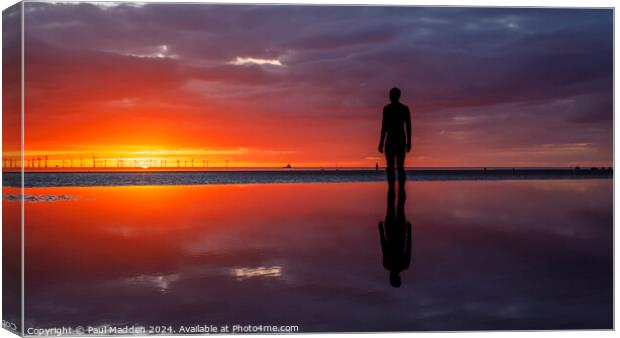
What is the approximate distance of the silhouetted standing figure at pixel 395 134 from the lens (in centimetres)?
860

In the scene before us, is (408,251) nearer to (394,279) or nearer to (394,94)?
(394,279)

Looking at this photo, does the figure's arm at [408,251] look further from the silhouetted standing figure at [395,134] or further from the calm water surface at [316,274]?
the silhouetted standing figure at [395,134]

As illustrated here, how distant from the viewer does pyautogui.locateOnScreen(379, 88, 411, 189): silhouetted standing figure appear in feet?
28.2

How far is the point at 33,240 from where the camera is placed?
6.76 m

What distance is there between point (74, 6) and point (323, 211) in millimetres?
5359

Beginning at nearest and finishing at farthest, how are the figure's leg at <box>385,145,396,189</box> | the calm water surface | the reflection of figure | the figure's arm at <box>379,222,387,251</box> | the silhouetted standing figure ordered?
the calm water surface, the reflection of figure, the figure's arm at <box>379,222,387,251</box>, the silhouetted standing figure, the figure's leg at <box>385,145,396,189</box>

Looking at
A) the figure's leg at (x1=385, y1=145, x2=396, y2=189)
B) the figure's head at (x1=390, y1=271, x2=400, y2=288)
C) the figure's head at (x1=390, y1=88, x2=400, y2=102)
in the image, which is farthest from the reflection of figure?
the figure's head at (x1=390, y1=88, x2=400, y2=102)

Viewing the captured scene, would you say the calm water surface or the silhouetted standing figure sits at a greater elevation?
the silhouetted standing figure

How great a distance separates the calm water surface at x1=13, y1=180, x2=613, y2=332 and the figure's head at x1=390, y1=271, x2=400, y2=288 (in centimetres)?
6

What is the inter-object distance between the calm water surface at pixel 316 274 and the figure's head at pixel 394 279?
56mm

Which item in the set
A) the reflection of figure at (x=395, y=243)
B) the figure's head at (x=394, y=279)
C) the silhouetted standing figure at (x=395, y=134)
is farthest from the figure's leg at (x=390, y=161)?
the figure's head at (x=394, y=279)

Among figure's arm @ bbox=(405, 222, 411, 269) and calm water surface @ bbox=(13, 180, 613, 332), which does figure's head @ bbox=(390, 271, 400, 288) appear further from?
figure's arm @ bbox=(405, 222, 411, 269)

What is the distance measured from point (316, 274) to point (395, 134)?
163 inches

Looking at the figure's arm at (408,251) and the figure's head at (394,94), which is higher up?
the figure's head at (394,94)
